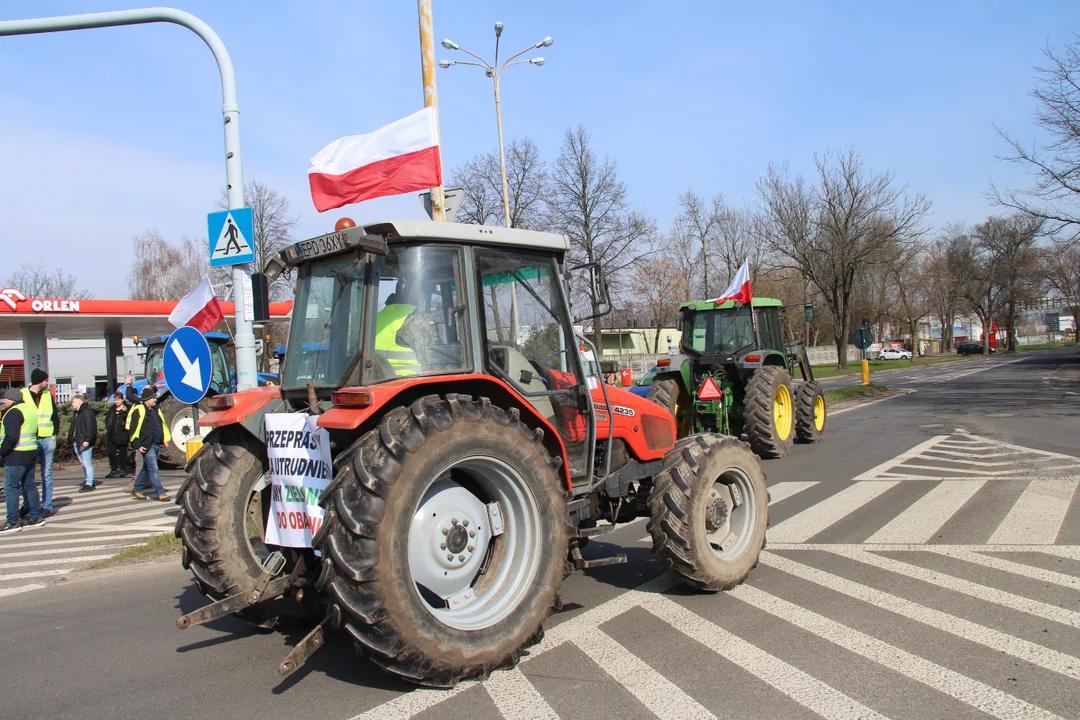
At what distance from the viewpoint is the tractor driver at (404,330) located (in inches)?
163

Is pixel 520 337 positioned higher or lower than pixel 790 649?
higher

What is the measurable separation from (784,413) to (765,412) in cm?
106

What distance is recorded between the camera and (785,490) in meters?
9.34

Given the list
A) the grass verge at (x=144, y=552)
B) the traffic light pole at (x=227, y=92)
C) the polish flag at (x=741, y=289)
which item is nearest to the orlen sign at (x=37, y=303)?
the traffic light pole at (x=227, y=92)

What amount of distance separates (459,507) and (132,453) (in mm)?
13349

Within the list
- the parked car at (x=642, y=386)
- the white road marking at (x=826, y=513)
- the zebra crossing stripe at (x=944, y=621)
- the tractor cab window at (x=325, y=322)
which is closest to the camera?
the zebra crossing stripe at (x=944, y=621)

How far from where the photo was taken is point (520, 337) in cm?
474

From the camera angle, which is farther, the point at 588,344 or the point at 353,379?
the point at 588,344

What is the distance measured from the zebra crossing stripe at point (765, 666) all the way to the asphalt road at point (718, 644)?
13 mm

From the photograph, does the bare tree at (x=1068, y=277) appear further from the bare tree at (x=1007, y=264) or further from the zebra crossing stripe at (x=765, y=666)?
the zebra crossing stripe at (x=765, y=666)

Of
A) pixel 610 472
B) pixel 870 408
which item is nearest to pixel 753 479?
pixel 610 472

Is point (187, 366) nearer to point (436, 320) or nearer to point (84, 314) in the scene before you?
point (436, 320)

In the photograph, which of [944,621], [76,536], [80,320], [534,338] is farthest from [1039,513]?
[80,320]

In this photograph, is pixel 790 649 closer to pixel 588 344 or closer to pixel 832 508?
pixel 588 344
